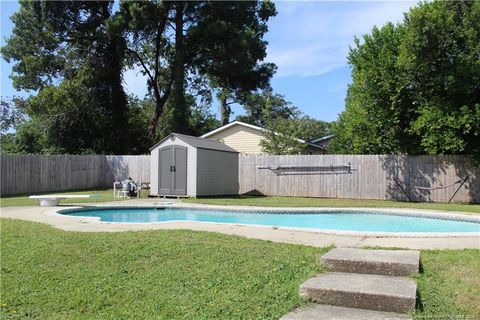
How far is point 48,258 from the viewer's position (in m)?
6.60

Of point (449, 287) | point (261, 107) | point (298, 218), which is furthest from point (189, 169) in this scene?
point (261, 107)

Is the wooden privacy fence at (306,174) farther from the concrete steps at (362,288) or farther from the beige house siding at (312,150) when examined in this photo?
A: the concrete steps at (362,288)

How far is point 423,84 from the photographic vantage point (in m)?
18.4

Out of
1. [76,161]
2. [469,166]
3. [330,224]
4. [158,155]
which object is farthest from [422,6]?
[76,161]

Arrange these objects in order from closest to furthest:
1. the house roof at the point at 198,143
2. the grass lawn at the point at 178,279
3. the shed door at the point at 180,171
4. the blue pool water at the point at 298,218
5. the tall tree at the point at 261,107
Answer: the grass lawn at the point at 178,279
the blue pool water at the point at 298,218
the shed door at the point at 180,171
the house roof at the point at 198,143
the tall tree at the point at 261,107

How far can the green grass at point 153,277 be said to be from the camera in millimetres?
4762

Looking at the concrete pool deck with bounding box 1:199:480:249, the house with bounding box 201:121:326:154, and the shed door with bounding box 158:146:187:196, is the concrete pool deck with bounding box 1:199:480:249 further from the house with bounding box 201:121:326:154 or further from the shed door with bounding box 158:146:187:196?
the house with bounding box 201:121:326:154

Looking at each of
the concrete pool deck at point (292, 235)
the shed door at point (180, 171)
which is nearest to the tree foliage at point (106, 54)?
the shed door at point (180, 171)

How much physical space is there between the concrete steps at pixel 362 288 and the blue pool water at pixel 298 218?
623 cm

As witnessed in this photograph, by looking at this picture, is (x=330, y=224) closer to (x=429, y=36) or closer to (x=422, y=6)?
(x=429, y=36)

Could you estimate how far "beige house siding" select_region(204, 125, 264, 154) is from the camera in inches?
1182

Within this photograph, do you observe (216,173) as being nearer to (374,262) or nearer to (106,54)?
(106,54)

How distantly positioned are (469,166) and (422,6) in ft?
21.1

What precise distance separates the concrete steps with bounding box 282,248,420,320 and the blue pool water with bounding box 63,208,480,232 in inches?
245
